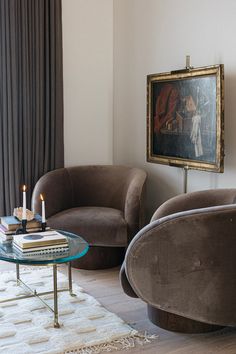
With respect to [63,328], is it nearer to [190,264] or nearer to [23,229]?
[23,229]

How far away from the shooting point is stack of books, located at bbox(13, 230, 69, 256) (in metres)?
2.81

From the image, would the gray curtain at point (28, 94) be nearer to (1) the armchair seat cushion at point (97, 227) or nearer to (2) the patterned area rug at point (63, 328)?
(1) the armchair seat cushion at point (97, 227)

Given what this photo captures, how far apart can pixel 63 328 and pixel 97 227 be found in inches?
42.6

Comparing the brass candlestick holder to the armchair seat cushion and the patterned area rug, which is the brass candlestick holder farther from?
the armchair seat cushion

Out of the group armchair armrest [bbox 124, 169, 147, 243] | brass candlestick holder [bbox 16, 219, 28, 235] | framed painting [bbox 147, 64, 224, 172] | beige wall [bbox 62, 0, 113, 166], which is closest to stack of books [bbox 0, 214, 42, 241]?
brass candlestick holder [bbox 16, 219, 28, 235]

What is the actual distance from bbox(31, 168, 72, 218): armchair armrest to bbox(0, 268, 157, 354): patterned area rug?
847 millimetres

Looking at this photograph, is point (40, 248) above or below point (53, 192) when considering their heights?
below

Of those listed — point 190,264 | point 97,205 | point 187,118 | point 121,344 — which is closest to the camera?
point 190,264

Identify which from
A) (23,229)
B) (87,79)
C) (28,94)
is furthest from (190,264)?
(87,79)

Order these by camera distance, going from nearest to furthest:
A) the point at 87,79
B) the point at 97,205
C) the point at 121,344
A: the point at 121,344
the point at 97,205
the point at 87,79

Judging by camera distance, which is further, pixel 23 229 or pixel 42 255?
pixel 23 229

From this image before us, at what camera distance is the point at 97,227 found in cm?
378

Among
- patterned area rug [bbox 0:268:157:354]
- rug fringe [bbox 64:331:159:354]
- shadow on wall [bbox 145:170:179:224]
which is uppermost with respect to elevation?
shadow on wall [bbox 145:170:179:224]

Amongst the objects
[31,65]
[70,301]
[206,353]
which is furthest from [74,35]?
[206,353]
